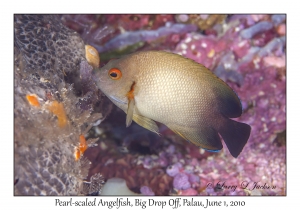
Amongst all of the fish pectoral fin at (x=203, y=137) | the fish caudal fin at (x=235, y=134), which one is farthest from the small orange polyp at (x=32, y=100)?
the fish caudal fin at (x=235, y=134)

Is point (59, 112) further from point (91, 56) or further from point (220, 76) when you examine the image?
point (220, 76)

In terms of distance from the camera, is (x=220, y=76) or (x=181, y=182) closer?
(x=181, y=182)

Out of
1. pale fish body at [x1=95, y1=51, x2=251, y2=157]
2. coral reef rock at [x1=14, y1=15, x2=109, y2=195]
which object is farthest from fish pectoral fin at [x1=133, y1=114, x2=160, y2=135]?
coral reef rock at [x1=14, y1=15, x2=109, y2=195]

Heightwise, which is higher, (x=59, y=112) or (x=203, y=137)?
(x=59, y=112)

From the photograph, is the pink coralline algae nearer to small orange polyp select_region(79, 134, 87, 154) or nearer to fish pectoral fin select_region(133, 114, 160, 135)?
small orange polyp select_region(79, 134, 87, 154)

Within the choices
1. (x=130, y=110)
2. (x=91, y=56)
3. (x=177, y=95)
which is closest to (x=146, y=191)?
(x=130, y=110)


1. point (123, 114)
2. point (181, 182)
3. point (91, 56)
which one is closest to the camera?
point (91, 56)

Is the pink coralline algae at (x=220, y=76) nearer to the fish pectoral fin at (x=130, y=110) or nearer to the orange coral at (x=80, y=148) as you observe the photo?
the orange coral at (x=80, y=148)
